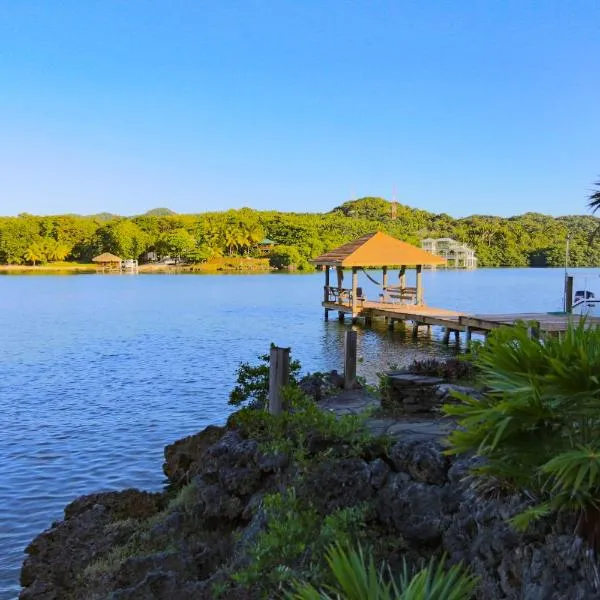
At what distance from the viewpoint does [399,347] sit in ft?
85.1

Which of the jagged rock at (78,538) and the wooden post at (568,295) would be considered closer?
the jagged rock at (78,538)

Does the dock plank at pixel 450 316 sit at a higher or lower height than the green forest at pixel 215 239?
lower

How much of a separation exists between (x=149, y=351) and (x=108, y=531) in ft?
59.8

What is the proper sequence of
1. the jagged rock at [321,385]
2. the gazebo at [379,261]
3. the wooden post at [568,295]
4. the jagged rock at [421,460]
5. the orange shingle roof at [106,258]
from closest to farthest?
the jagged rock at [421,460], the jagged rock at [321,385], the wooden post at [568,295], the gazebo at [379,261], the orange shingle roof at [106,258]

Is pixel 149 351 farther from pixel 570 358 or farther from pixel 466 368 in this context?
pixel 570 358

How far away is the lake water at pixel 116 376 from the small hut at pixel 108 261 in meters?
58.3

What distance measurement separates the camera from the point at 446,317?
89.6 feet

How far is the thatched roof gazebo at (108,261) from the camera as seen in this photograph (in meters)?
107

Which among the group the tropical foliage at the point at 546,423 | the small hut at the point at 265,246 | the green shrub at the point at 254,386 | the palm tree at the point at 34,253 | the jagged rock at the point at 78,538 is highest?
the small hut at the point at 265,246

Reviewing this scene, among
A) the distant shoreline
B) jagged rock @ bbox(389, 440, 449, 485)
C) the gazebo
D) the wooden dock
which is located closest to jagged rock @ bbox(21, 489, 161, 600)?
jagged rock @ bbox(389, 440, 449, 485)

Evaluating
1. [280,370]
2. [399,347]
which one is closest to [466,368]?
[280,370]

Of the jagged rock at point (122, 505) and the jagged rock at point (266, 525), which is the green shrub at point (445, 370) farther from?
the jagged rock at point (122, 505)

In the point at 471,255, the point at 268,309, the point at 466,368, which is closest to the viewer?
the point at 466,368

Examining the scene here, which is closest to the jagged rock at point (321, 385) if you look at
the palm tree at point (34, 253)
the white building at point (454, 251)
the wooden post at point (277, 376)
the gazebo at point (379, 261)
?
the wooden post at point (277, 376)
